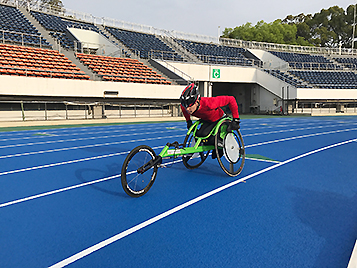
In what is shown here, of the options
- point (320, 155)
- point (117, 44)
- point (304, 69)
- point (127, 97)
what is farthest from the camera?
point (304, 69)

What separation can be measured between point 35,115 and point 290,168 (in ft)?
67.3

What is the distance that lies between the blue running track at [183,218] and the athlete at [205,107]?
1.00 metres

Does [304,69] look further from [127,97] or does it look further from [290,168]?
[290,168]

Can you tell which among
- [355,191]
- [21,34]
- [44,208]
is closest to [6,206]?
[44,208]

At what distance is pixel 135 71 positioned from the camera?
92.6 feet

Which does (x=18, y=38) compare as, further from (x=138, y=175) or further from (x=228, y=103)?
(x=138, y=175)

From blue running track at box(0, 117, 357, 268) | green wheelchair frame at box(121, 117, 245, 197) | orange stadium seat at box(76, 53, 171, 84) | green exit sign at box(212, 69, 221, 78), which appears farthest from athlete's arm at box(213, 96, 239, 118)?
green exit sign at box(212, 69, 221, 78)

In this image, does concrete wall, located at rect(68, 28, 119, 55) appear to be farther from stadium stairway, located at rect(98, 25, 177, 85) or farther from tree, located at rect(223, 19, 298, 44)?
tree, located at rect(223, 19, 298, 44)

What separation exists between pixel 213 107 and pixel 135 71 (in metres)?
24.4

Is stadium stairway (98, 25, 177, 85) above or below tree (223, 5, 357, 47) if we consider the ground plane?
below

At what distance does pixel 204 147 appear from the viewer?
524cm

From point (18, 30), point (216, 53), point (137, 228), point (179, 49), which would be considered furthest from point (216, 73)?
point (137, 228)

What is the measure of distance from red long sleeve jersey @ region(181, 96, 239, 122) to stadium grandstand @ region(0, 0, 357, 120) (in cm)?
1928

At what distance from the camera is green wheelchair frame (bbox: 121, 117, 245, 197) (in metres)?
4.04
